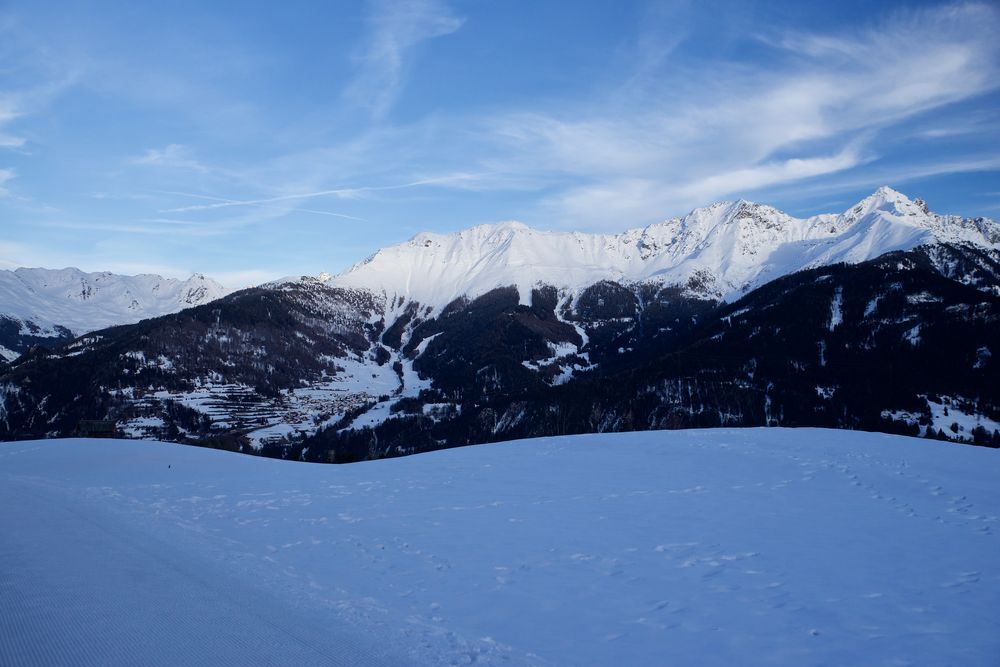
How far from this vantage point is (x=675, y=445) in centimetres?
2383

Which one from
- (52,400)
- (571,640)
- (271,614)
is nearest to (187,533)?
(271,614)

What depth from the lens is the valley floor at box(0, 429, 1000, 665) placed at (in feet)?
28.3

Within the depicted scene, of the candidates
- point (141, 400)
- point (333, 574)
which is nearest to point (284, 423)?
point (141, 400)

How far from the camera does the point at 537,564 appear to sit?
1214cm

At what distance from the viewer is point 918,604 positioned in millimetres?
9469

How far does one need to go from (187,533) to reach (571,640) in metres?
11.7

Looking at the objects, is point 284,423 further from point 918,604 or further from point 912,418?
point 918,604

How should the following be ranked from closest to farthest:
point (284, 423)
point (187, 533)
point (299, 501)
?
point (187, 533) → point (299, 501) → point (284, 423)

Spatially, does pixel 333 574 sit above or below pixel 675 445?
below

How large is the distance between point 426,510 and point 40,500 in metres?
13.6

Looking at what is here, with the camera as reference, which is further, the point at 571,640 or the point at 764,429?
the point at 764,429

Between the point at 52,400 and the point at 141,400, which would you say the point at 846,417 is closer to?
the point at 141,400

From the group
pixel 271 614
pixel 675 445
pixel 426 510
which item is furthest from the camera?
pixel 675 445

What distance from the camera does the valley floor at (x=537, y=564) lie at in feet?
28.3
